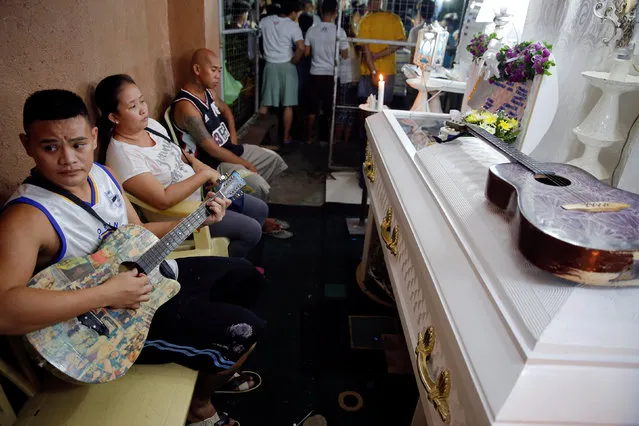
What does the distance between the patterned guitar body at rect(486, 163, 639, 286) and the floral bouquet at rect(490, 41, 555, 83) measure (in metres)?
0.89

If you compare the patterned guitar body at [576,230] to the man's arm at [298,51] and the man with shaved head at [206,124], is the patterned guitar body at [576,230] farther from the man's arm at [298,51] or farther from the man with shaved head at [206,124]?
the man's arm at [298,51]

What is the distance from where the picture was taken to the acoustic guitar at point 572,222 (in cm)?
81

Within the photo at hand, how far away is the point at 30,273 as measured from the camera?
1116 millimetres

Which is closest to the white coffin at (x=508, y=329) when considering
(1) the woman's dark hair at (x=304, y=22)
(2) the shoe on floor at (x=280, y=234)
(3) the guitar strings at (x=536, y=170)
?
(3) the guitar strings at (x=536, y=170)

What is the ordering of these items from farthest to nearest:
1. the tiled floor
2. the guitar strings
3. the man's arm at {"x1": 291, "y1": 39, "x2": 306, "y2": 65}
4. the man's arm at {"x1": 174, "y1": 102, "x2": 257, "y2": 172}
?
the man's arm at {"x1": 291, "y1": 39, "x2": 306, "y2": 65}, the tiled floor, the man's arm at {"x1": 174, "y1": 102, "x2": 257, "y2": 172}, the guitar strings

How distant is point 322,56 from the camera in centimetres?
505

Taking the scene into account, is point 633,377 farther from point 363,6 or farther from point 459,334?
point 363,6

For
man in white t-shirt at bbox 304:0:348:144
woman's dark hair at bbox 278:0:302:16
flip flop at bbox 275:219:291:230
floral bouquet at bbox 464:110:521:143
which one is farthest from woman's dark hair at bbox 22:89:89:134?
woman's dark hair at bbox 278:0:302:16

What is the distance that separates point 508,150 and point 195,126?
2.06m

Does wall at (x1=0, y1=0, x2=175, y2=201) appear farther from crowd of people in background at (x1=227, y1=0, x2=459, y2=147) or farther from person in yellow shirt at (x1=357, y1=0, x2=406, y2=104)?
person in yellow shirt at (x1=357, y1=0, x2=406, y2=104)

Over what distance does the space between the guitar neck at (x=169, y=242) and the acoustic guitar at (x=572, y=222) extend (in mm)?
1153

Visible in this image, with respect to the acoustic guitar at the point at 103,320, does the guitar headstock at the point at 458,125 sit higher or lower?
higher

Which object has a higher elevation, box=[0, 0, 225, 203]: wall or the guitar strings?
box=[0, 0, 225, 203]: wall

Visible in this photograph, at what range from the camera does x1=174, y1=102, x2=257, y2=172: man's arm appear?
8.92ft
